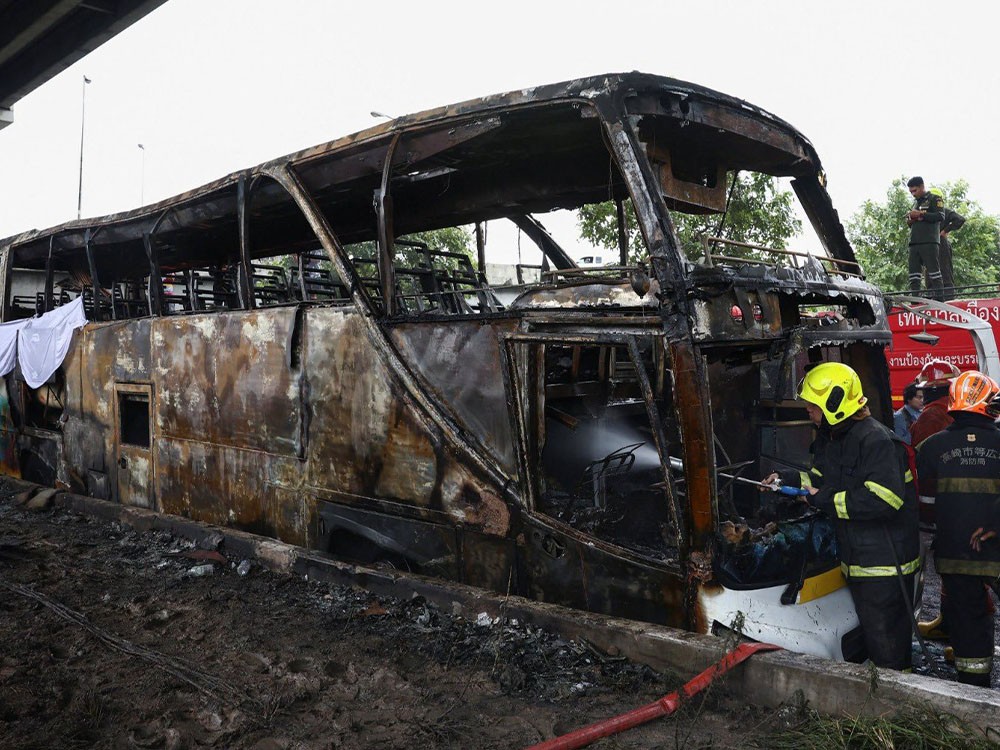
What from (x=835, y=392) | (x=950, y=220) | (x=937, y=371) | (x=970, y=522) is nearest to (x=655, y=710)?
(x=835, y=392)

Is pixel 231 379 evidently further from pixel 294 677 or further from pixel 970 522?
pixel 970 522

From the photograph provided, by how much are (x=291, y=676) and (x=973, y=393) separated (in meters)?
4.10

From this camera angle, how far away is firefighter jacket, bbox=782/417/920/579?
3.61 meters

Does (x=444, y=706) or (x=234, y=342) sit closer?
(x=444, y=706)

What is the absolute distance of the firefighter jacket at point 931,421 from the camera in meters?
6.34

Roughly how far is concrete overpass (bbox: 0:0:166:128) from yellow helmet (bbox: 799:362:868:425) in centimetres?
670

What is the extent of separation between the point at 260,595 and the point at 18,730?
208 cm

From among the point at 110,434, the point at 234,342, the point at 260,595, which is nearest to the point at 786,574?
the point at 260,595

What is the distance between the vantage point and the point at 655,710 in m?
3.18

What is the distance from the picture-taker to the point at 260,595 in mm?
5355

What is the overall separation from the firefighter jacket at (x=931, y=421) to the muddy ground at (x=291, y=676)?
4148mm

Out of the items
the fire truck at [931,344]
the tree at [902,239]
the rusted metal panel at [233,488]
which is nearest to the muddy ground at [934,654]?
the fire truck at [931,344]

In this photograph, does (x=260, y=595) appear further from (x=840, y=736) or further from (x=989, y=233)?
(x=989, y=233)

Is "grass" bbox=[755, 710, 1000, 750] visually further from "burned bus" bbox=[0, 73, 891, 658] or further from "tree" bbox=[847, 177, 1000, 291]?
"tree" bbox=[847, 177, 1000, 291]
